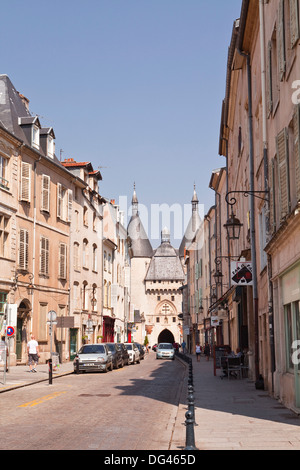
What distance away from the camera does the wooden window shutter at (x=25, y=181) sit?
33.9 metres

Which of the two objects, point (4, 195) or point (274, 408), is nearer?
point (274, 408)

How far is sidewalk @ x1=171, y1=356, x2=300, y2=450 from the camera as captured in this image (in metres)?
8.87

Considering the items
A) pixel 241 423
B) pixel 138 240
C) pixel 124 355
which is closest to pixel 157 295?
pixel 138 240

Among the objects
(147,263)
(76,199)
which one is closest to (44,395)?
(76,199)

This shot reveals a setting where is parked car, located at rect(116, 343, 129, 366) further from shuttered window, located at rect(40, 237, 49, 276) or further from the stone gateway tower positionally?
the stone gateway tower

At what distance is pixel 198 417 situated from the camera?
39.9 ft

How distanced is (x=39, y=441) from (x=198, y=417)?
12.8 ft

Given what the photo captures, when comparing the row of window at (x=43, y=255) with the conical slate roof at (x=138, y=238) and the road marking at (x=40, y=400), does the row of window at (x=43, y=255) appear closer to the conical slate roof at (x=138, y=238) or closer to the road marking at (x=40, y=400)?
the road marking at (x=40, y=400)

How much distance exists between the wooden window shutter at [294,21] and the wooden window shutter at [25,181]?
79.8ft

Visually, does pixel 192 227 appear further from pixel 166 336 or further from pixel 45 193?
pixel 45 193

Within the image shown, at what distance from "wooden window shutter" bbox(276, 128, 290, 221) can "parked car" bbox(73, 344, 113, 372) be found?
60.3ft

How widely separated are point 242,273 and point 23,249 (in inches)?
656

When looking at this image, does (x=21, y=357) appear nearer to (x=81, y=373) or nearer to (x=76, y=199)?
(x=81, y=373)

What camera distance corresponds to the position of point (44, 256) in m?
36.7
